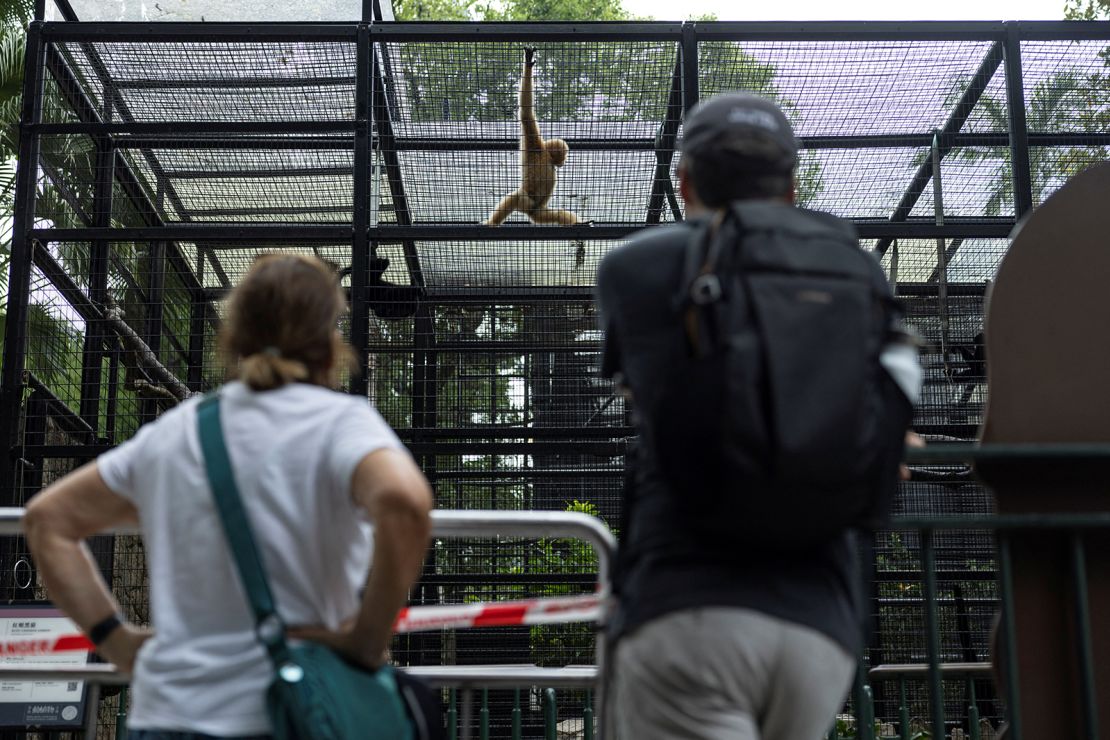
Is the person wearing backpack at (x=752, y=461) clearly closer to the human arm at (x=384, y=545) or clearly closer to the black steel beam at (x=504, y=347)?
the human arm at (x=384, y=545)

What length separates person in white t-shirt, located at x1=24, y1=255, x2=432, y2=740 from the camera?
208 cm

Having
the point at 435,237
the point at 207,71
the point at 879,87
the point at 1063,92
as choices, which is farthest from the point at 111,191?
the point at 1063,92

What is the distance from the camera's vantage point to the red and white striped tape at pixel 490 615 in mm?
2961

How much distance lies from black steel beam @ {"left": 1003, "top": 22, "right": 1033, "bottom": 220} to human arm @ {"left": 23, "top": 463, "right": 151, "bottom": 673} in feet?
23.7

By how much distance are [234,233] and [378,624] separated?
21.2 feet

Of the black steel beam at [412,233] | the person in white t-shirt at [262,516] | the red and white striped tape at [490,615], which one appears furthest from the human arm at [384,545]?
the black steel beam at [412,233]

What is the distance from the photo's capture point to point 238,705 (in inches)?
81.0

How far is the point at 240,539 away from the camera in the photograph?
2.11m

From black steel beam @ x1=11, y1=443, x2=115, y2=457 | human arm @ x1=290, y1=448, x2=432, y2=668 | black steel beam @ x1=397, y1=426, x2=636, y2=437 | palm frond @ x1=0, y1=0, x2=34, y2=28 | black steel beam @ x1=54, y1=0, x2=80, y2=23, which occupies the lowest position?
human arm @ x1=290, y1=448, x2=432, y2=668

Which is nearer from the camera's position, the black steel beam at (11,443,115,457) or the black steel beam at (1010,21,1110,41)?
the black steel beam at (11,443,115,457)

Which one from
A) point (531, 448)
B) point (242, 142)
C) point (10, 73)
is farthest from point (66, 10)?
point (10, 73)

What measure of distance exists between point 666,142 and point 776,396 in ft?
23.5

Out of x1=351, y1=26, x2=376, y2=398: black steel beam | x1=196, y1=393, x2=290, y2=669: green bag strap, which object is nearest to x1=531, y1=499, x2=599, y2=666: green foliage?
x1=351, y1=26, x2=376, y2=398: black steel beam

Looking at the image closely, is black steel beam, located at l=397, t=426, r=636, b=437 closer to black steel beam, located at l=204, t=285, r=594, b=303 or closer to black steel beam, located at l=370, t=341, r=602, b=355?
black steel beam, located at l=370, t=341, r=602, b=355
